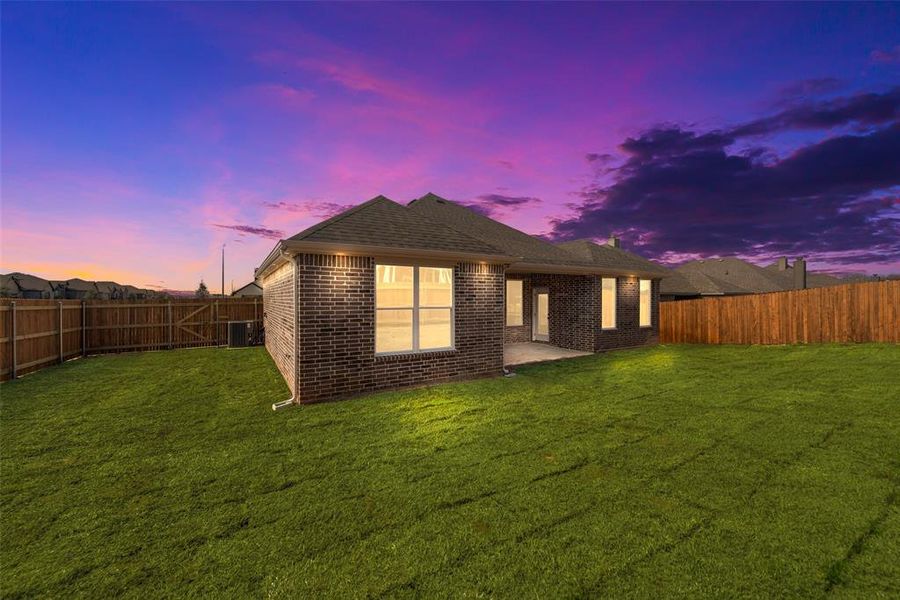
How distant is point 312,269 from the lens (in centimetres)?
714

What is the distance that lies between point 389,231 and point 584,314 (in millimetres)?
8630

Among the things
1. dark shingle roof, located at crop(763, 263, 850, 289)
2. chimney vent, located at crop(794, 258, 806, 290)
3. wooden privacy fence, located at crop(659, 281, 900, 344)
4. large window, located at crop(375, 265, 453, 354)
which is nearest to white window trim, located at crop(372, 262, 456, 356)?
large window, located at crop(375, 265, 453, 354)

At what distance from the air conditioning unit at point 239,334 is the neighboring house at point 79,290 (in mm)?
7388

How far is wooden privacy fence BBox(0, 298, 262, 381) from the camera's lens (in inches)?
370

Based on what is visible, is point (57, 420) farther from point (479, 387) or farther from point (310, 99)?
point (310, 99)

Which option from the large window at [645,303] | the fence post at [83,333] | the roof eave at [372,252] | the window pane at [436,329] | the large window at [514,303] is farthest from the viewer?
the large window at [514,303]

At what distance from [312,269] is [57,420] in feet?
15.6

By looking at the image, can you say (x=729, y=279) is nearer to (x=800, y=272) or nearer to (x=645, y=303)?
(x=800, y=272)

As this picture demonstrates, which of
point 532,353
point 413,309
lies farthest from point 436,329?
point 532,353

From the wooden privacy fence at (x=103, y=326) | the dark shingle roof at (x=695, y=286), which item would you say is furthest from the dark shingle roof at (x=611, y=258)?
the wooden privacy fence at (x=103, y=326)

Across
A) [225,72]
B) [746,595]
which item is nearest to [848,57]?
[746,595]

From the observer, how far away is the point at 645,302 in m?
15.1

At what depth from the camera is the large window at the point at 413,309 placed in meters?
8.25

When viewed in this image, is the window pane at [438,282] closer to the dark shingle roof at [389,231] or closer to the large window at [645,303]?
the dark shingle roof at [389,231]
